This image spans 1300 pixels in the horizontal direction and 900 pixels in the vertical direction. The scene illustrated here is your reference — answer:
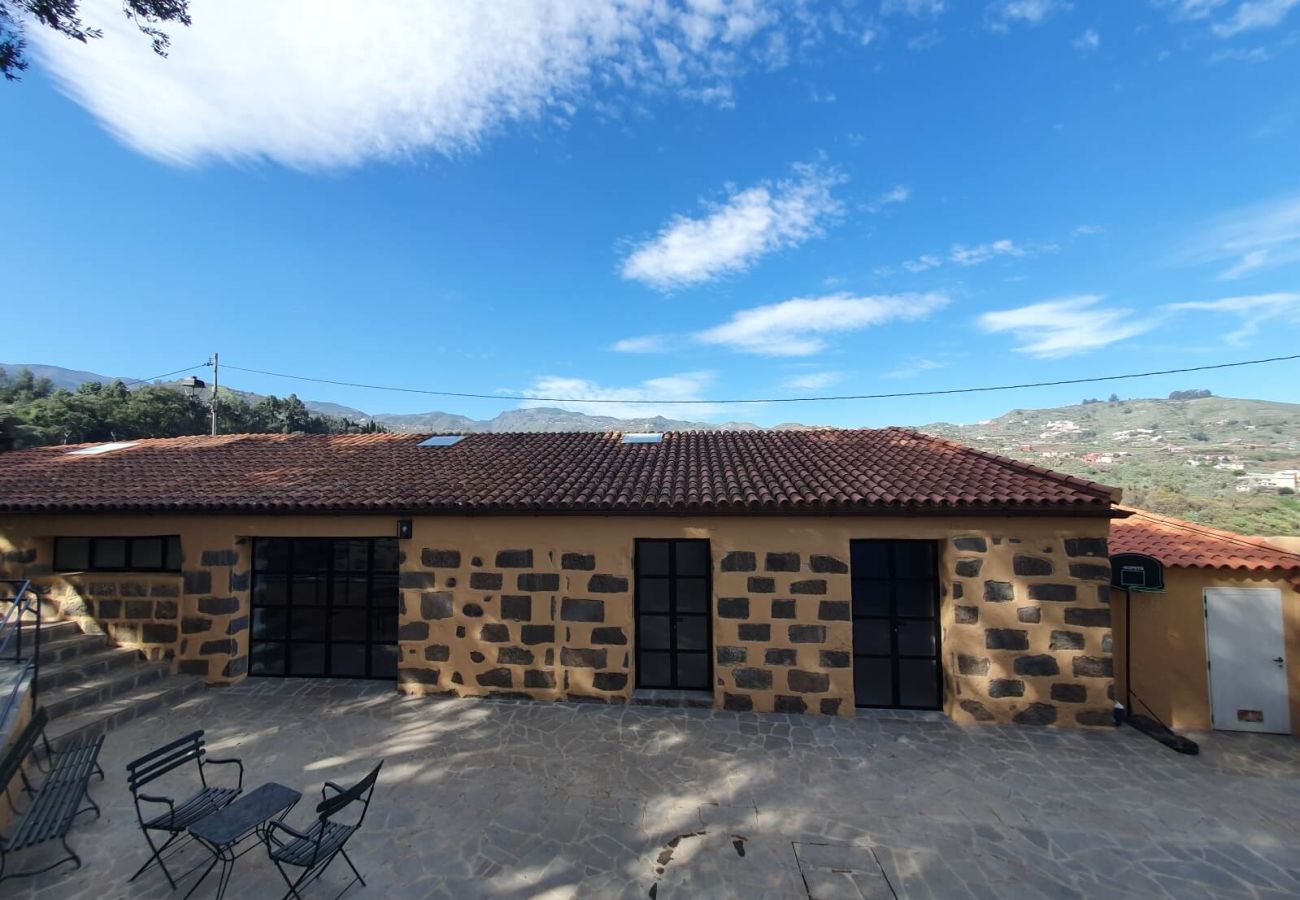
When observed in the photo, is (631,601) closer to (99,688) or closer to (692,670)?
(692,670)

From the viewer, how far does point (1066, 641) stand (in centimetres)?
679

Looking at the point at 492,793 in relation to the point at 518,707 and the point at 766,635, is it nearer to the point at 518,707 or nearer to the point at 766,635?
the point at 518,707

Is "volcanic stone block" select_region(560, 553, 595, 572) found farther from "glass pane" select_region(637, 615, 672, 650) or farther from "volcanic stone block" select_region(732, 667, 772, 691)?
"volcanic stone block" select_region(732, 667, 772, 691)

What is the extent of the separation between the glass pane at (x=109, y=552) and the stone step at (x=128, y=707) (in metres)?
2.16

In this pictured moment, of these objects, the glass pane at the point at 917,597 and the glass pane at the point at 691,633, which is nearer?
the glass pane at the point at 917,597

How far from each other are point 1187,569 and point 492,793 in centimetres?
894

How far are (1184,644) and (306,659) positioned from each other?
1298 cm

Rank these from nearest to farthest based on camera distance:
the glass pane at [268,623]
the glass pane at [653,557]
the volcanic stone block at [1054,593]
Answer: the volcanic stone block at [1054,593] < the glass pane at [653,557] < the glass pane at [268,623]

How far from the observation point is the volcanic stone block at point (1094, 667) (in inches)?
264

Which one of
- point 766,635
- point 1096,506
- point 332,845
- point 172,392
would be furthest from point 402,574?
point 172,392

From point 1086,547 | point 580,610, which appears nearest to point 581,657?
point 580,610

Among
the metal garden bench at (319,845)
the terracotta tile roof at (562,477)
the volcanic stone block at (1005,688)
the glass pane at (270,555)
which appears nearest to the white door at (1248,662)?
the terracotta tile roof at (562,477)

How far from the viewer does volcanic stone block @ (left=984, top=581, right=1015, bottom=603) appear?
6887mm

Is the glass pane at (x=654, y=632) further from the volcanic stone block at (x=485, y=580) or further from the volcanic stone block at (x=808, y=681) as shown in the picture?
the volcanic stone block at (x=485, y=580)
